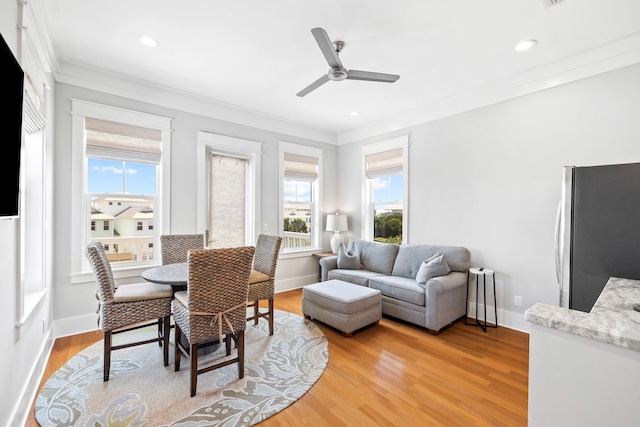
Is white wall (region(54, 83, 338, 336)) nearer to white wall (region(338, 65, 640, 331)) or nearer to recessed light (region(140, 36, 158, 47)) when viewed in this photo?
recessed light (region(140, 36, 158, 47))

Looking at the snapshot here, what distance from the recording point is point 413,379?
235 centimetres

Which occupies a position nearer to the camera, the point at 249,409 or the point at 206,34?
the point at 249,409

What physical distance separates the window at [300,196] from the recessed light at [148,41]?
237 centimetres

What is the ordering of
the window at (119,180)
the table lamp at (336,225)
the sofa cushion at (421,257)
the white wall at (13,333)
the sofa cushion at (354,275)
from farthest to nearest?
the table lamp at (336,225)
the sofa cushion at (354,275)
the sofa cushion at (421,257)
the window at (119,180)
the white wall at (13,333)

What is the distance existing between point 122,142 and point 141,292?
1.93 metres

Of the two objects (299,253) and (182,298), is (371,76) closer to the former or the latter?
(182,298)

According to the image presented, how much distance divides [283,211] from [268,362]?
8.83 ft

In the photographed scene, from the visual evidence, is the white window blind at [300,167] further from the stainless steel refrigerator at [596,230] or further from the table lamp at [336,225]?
the stainless steel refrigerator at [596,230]

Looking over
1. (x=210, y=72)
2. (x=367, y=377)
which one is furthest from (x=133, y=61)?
(x=367, y=377)

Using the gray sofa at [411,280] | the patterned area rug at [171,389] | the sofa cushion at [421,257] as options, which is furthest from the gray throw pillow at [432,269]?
the patterned area rug at [171,389]

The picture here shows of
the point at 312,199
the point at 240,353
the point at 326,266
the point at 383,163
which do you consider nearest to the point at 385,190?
the point at 383,163

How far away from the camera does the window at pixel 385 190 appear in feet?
14.9

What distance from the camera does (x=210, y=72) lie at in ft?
10.7

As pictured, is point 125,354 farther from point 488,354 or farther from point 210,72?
point 488,354
